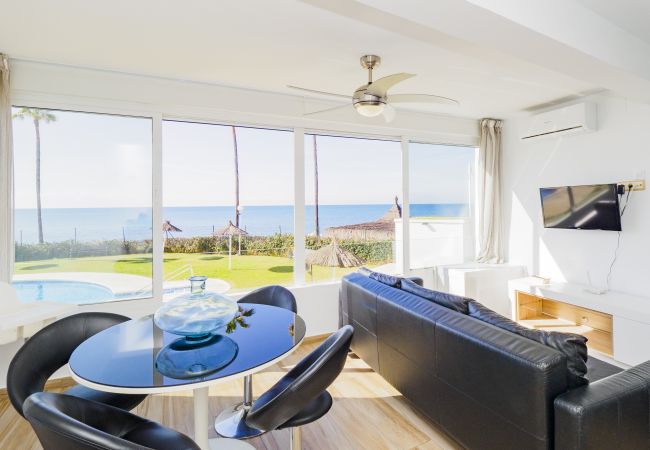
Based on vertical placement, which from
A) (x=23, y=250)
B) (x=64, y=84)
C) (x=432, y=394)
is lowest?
(x=432, y=394)

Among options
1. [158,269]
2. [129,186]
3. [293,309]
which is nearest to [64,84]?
[129,186]

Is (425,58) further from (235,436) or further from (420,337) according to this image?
(235,436)

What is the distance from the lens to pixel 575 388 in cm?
147

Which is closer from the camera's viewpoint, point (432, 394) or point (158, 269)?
point (432, 394)

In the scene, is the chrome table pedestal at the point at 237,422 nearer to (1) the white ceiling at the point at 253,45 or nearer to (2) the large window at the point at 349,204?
(2) the large window at the point at 349,204

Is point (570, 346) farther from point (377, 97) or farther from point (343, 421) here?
point (377, 97)

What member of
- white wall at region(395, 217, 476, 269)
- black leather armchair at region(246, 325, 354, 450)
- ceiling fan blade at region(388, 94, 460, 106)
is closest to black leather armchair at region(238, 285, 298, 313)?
black leather armchair at region(246, 325, 354, 450)

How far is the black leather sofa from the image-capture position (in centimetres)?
140

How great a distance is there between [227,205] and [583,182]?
3881mm

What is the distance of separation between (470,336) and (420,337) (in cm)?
41

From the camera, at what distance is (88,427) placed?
106cm

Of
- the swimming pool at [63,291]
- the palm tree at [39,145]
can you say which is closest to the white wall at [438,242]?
the swimming pool at [63,291]

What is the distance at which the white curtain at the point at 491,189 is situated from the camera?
15.5ft

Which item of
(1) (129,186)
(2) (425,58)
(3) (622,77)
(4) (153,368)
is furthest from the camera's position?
(1) (129,186)
